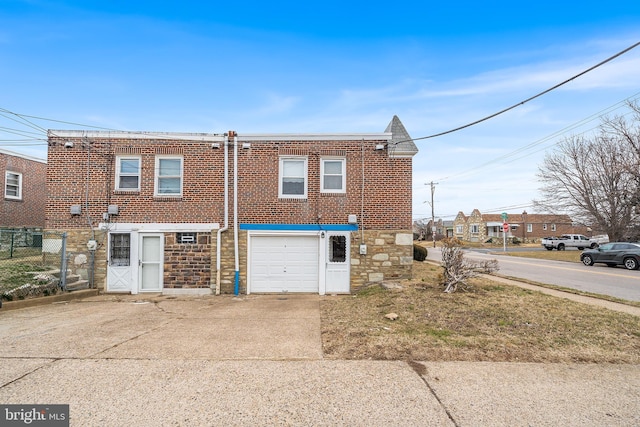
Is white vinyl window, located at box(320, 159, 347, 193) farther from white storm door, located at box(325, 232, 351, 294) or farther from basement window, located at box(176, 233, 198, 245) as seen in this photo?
basement window, located at box(176, 233, 198, 245)

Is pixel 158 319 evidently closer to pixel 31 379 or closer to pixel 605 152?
pixel 31 379

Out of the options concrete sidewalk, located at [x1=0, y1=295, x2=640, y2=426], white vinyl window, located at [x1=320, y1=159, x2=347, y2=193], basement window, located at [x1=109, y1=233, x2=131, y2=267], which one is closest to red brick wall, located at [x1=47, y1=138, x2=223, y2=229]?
basement window, located at [x1=109, y1=233, x2=131, y2=267]

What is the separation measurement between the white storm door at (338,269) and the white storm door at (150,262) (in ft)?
18.0

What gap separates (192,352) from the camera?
17.2 ft

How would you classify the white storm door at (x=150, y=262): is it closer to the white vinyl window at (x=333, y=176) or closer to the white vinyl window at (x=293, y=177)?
the white vinyl window at (x=293, y=177)

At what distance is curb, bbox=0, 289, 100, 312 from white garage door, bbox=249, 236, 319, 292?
16.7 feet

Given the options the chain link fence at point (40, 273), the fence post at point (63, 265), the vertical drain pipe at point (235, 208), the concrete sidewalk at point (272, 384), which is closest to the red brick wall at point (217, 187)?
the vertical drain pipe at point (235, 208)

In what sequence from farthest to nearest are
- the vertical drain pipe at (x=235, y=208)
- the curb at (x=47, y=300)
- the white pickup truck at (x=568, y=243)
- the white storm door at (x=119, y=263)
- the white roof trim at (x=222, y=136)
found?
the white pickup truck at (x=568, y=243)
the white roof trim at (x=222, y=136)
the white storm door at (x=119, y=263)
the vertical drain pipe at (x=235, y=208)
the curb at (x=47, y=300)

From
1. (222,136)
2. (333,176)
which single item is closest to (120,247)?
(222,136)

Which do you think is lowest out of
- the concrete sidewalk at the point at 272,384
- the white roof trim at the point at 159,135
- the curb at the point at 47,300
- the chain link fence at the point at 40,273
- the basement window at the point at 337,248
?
the curb at the point at 47,300

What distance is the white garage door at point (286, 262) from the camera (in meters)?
11.2

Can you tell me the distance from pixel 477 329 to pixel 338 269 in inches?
215

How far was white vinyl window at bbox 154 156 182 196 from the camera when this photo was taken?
11305mm

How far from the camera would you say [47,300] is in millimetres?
9180
